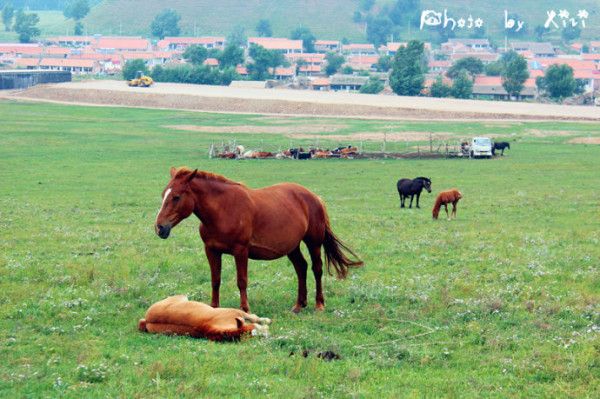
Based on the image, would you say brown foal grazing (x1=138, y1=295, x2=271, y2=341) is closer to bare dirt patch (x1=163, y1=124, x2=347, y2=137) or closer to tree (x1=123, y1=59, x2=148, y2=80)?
bare dirt patch (x1=163, y1=124, x2=347, y2=137)

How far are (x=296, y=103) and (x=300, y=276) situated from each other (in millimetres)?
97617

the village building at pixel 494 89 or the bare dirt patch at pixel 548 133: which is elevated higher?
the village building at pixel 494 89

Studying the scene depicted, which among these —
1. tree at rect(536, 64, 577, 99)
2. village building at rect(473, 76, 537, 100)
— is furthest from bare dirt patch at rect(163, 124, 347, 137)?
village building at rect(473, 76, 537, 100)

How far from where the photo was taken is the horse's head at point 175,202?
49.9 ft

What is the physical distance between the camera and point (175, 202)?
15367 millimetres

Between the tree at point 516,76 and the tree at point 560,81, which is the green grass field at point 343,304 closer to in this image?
the tree at point 560,81

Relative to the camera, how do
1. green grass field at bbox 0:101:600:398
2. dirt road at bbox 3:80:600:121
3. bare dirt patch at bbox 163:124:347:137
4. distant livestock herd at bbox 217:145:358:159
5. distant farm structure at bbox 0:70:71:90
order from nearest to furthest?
green grass field at bbox 0:101:600:398, distant livestock herd at bbox 217:145:358:159, bare dirt patch at bbox 163:124:347:137, dirt road at bbox 3:80:600:121, distant farm structure at bbox 0:70:71:90

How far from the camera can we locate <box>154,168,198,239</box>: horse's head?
15203 millimetres

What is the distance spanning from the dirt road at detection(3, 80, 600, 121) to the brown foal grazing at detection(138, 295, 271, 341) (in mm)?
88961

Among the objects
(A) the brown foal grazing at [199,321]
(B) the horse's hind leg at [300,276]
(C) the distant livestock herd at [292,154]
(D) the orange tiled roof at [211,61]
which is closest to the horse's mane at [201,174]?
(B) the horse's hind leg at [300,276]

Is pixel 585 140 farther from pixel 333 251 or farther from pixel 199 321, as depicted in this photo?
pixel 199 321

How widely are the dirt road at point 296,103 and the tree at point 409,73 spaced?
466 inches

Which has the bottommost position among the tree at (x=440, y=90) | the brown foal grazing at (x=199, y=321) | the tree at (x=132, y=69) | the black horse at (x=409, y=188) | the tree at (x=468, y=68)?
the black horse at (x=409, y=188)

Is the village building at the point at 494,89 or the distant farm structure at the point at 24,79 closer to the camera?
the distant farm structure at the point at 24,79
